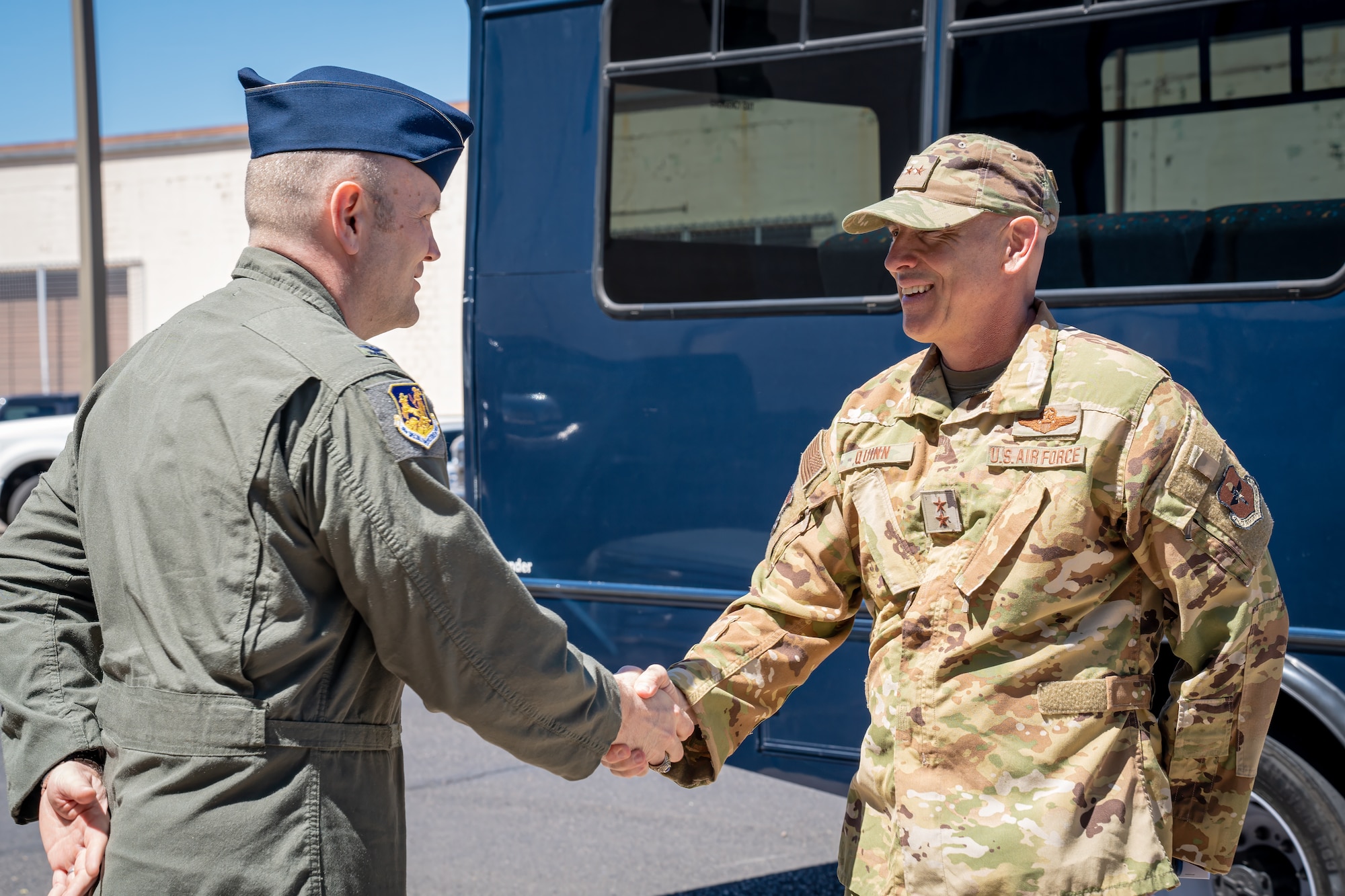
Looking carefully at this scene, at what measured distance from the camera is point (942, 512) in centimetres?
215

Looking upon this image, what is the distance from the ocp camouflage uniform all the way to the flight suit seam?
546 mm

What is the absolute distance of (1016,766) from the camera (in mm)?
2047

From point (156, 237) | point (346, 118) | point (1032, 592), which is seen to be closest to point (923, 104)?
point (1032, 592)

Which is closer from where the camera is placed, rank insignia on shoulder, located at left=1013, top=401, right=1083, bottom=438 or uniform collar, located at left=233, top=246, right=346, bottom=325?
uniform collar, located at left=233, top=246, right=346, bottom=325

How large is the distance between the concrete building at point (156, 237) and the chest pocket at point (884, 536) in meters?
18.0

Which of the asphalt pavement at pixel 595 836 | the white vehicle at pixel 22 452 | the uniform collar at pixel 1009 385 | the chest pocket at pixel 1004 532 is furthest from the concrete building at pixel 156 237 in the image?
the chest pocket at pixel 1004 532

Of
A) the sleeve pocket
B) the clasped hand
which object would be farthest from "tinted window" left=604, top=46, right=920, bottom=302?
the clasped hand

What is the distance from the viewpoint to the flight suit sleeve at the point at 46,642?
72.2 inches

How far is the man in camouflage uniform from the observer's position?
79.5 inches

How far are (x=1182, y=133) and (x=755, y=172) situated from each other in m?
1.23

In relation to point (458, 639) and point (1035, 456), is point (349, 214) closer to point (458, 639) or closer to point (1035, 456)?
point (458, 639)

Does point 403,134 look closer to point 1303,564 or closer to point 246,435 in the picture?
point 246,435

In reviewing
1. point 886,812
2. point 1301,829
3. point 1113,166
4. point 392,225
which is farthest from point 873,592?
point 1113,166

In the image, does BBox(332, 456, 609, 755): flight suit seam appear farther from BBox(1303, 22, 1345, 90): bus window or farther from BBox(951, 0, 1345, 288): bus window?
BBox(1303, 22, 1345, 90): bus window
